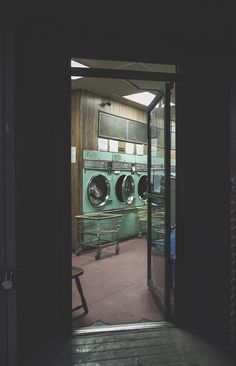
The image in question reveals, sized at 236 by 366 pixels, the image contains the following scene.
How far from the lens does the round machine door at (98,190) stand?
555 centimetres

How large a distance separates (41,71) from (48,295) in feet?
6.02

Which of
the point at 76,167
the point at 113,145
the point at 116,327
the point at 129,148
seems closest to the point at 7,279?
the point at 116,327

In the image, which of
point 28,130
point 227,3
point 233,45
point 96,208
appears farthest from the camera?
point 96,208

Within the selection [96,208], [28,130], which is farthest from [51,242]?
[96,208]

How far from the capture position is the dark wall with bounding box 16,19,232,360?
225cm

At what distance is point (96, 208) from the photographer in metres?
5.64

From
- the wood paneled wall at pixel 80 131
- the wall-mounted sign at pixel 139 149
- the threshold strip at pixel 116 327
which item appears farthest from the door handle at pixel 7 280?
the wall-mounted sign at pixel 139 149

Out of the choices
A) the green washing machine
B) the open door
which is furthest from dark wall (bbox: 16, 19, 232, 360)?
the green washing machine

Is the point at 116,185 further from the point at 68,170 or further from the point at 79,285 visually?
the point at 68,170

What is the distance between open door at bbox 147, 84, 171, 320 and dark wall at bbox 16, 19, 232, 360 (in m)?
0.15

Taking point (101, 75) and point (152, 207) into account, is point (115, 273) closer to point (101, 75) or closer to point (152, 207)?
point (152, 207)

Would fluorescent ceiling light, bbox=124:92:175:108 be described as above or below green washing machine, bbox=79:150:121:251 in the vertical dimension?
above

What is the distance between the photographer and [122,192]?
247 inches

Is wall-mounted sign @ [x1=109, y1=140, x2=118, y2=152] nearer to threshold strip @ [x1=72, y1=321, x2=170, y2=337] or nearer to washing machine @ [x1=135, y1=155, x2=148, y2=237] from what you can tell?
washing machine @ [x1=135, y1=155, x2=148, y2=237]
